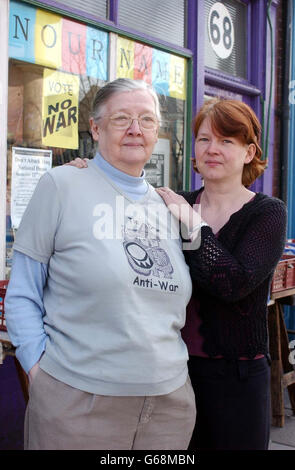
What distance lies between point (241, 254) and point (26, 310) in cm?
82

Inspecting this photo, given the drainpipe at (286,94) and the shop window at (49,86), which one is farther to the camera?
the drainpipe at (286,94)

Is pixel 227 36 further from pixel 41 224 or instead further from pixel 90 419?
pixel 90 419

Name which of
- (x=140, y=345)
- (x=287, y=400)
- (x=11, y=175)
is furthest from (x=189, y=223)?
(x=287, y=400)

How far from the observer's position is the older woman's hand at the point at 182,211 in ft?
7.46

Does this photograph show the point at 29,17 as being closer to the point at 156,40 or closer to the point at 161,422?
the point at 156,40

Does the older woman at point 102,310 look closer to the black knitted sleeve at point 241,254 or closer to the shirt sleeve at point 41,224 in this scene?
the shirt sleeve at point 41,224

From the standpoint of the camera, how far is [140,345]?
75.5 inches

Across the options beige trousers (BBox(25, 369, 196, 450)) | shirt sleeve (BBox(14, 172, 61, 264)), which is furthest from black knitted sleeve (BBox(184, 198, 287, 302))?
shirt sleeve (BBox(14, 172, 61, 264))

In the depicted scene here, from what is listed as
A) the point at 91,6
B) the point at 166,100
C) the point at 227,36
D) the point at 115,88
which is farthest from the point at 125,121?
the point at 227,36

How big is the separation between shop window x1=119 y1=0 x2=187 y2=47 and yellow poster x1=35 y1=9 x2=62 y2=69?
2.59ft

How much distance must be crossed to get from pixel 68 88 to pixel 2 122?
71 centimetres

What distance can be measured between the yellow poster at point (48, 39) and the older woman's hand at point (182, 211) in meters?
1.96

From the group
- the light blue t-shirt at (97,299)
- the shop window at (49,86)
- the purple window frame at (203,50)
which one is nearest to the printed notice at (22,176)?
the shop window at (49,86)

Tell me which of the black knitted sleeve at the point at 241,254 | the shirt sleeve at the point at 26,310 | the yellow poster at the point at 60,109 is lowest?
the shirt sleeve at the point at 26,310
